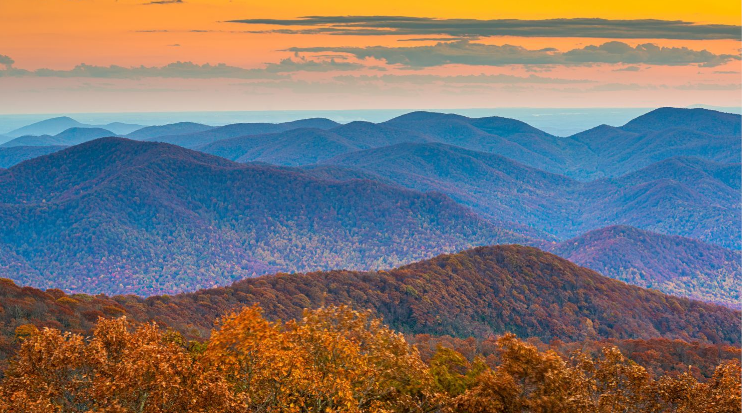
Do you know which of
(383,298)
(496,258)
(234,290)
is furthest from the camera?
(496,258)

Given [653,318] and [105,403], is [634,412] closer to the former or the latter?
[105,403]

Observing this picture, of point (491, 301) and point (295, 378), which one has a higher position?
point (295, 378)

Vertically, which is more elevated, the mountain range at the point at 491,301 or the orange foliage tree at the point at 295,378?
the orange foliage tree at the point at 295,378

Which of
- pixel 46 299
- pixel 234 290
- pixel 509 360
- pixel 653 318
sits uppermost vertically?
pixel 509 360

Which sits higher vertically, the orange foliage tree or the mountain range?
the orange foliage tree

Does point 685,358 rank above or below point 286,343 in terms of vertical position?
below

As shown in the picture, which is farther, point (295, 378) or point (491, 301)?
point (491, 301)

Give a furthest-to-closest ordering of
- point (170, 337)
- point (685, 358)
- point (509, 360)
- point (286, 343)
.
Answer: point (685, 358)
point (170, 337)
point (509, 360)
point (286, 343)

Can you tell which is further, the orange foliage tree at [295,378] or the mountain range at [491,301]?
the mountain range at [491,301]

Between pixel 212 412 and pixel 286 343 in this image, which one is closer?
pixel 212 412

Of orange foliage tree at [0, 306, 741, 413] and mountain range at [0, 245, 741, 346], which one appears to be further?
mountain range at [0, 245, 741, 346]

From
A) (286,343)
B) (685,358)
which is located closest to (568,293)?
(685,358)
